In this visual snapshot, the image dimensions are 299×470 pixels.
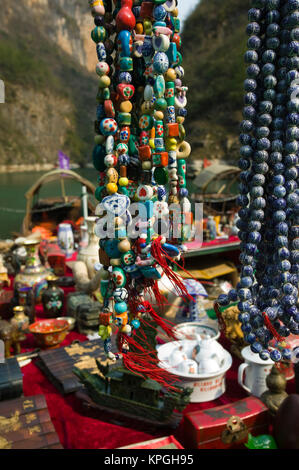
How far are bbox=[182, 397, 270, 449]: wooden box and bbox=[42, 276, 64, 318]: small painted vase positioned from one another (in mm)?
1576

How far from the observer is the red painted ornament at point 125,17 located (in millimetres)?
1354

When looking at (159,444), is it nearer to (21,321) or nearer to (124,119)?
(124,119)

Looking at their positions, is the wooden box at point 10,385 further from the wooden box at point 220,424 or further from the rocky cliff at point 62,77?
the rocky cliff at point 62,77

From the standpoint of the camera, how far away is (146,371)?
164cm

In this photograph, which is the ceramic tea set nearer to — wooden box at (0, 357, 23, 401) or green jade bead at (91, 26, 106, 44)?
wooden box at (0, 357, 23, 401)

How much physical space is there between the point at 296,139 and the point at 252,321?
72cm

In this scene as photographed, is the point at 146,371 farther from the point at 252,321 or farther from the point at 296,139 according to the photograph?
the point at 296,139

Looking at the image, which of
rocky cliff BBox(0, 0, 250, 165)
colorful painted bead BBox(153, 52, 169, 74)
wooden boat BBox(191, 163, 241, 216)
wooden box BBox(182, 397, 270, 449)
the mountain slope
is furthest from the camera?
rocky cliff BBox(0, 0, 250, 165)

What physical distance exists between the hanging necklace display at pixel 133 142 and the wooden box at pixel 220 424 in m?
0.56

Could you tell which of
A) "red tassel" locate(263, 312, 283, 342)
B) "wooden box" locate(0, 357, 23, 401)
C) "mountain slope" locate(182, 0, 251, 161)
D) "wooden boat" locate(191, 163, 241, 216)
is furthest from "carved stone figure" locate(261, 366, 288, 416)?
"mountain slope" locate(182, 0, 251, 161)

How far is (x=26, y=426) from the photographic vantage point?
1741 mm

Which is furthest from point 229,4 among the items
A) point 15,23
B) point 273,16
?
point 273,16

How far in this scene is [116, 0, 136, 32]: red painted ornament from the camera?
135 centimetres

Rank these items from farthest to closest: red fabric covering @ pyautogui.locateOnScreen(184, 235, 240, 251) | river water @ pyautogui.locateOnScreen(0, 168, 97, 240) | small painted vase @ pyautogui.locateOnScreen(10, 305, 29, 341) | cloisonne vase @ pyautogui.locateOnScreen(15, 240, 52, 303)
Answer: river water @ pyautogui.locateOnScreen(0, 168, 97, 240) < red fabric covering @ pyautogui.locateOnScreen(184, 235, 240, 251) < cloisonne vase @ pyautogui.locateOnScreen(15, 240, 52, 303) < small painted vase @ pyautogui.locateOnScreen(10, 305, 29, 341)
